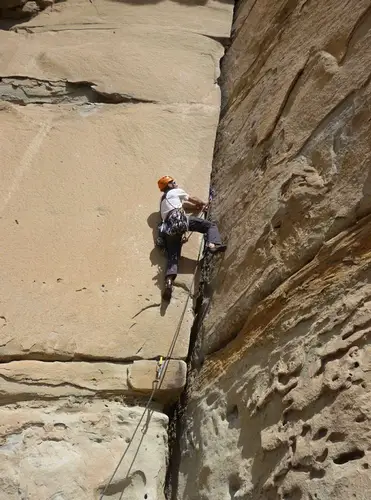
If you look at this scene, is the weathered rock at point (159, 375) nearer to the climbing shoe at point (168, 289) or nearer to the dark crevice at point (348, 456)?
the climbing shoe at point (168, 289)

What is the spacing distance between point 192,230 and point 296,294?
101cm

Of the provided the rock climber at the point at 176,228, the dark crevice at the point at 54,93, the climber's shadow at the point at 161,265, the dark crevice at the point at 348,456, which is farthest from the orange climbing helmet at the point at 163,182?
the dark crevice at the point at 348,456

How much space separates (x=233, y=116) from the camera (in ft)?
12.8

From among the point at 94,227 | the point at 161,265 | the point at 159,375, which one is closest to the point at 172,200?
the point at 161,265

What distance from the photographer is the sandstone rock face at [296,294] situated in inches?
80.2

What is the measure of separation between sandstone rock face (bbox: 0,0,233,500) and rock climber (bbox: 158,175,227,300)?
0.08m

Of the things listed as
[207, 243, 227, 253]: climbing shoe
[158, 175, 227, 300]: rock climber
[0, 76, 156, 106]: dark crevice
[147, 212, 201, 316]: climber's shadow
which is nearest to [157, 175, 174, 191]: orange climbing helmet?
[158, 175, 227, 300]: rock climber

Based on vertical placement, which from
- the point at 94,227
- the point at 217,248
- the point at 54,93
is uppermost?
the point at 54,93

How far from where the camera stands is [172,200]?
338 cm

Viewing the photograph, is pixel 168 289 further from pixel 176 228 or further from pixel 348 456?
pixel 348 456

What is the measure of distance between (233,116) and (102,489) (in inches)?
87.3

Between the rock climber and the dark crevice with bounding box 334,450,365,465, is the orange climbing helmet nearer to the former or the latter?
the rock climber

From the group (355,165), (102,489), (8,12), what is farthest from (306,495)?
(8,12)

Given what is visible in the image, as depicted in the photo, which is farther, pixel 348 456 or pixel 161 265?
pixel 161 265
